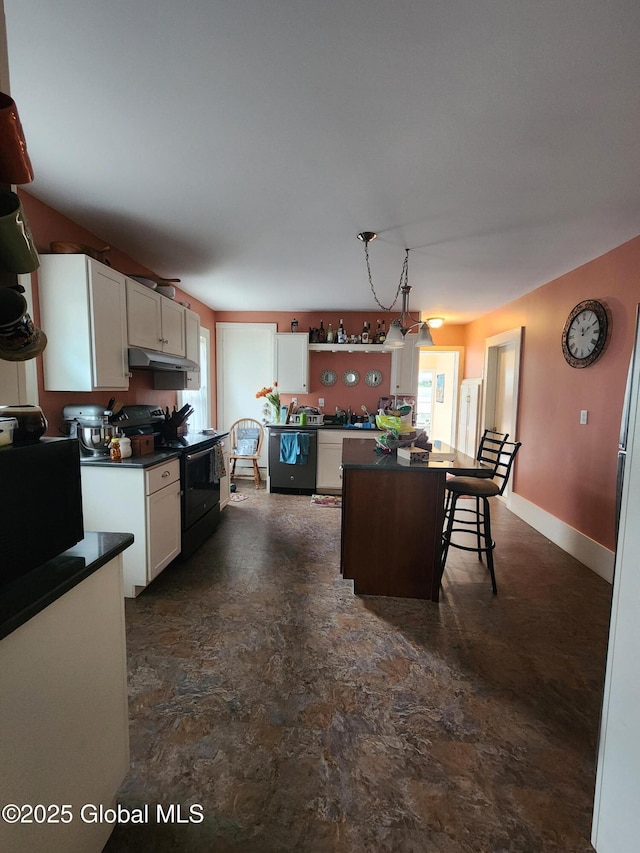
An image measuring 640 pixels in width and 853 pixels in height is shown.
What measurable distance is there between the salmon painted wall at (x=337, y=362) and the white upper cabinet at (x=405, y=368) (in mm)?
226

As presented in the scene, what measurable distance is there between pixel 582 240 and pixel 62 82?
10.4 feet

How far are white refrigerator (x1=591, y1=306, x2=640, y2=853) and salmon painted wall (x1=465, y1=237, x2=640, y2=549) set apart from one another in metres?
2.12

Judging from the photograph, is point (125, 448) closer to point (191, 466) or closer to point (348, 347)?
point (191, 466)

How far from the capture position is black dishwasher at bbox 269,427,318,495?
15.7ft

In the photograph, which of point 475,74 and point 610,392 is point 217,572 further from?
point 610,392

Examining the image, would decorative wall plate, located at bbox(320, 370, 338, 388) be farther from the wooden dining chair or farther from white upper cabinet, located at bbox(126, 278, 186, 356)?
white upper cabinet, located at bbox(126, 278, 186, 356)

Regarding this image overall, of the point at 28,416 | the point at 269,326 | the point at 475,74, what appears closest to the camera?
the point at 28,416

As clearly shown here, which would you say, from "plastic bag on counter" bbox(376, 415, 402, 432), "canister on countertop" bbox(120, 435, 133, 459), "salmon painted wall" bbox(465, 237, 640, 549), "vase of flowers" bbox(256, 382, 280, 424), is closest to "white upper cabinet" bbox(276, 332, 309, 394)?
"vase of flowers" bbox(256, 382, 280, 424)

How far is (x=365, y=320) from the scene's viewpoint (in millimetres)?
5398

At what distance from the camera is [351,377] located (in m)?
5.43

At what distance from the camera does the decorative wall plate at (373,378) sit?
17.8 ft

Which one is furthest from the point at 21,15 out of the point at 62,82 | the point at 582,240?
the point at 582,240

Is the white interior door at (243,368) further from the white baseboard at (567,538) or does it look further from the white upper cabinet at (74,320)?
the white baseboard at (567,538)

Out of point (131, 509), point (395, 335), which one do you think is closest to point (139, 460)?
point (131, 509)
